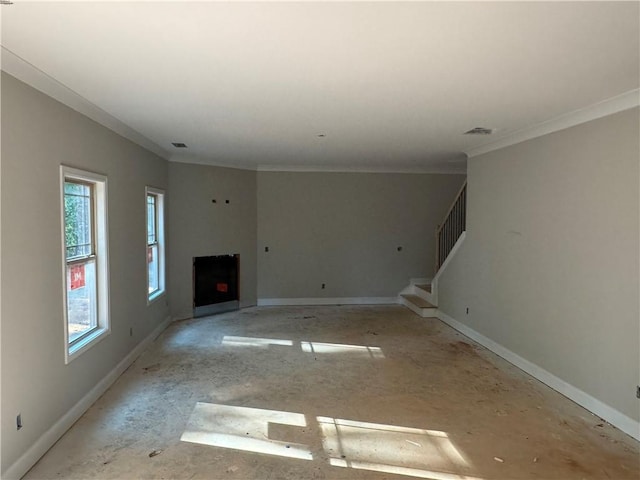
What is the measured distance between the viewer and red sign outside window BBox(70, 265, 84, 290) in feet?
11.6

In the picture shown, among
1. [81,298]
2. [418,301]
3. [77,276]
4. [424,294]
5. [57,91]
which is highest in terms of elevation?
[57,91]

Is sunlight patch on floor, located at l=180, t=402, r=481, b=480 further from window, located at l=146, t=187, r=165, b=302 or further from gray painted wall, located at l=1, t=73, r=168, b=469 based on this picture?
window, located at l=146, t=187, r=165, b=302

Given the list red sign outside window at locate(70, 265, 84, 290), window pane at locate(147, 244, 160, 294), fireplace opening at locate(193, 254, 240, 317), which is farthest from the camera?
fireplace opening at locate(193, 254, 240, 317)

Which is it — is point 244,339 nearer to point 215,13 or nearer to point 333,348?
point 333,348

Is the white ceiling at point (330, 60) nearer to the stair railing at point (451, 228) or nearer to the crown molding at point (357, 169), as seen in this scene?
the stair railing at point (451, 228)

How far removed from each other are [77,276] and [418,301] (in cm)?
558

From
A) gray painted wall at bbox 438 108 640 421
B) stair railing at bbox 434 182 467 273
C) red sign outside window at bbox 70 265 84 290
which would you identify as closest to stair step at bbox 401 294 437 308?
stair railing at bbox 434 182 467 273

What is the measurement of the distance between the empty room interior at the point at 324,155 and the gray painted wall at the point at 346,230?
176 centimetres

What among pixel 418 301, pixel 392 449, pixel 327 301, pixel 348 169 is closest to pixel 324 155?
pixel 348 169

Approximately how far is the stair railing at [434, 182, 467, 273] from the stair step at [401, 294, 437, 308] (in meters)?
0.68

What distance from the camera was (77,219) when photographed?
367cm

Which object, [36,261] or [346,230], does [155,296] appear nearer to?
[36,261]

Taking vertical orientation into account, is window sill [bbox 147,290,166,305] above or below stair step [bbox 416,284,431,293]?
above

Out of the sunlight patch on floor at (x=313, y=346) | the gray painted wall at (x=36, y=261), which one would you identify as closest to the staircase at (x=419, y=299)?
the sunlight patch on floor at (x=313, y=346)
